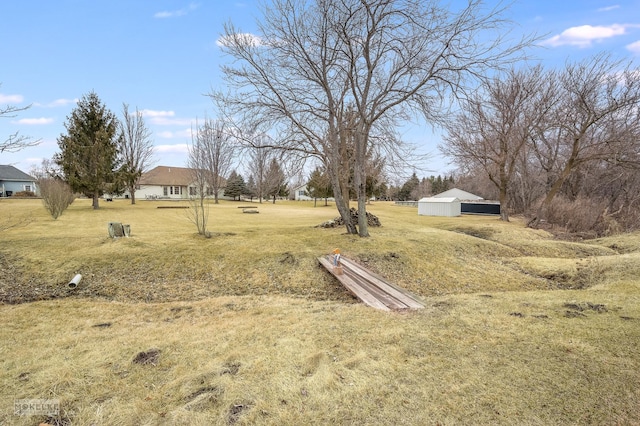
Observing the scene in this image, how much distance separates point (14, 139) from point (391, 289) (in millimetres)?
8293

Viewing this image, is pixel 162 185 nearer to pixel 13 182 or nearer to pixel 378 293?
pixel 13 182

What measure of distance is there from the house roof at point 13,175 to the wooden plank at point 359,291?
55213 mm

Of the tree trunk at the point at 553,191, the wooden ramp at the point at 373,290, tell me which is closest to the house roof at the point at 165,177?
the tree trunk at the point at 553,191

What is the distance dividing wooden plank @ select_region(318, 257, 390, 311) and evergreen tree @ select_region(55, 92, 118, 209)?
2336 cm

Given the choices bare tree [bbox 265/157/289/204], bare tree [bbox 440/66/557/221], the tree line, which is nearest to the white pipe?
bare tree [bbox 265/157/289/204]

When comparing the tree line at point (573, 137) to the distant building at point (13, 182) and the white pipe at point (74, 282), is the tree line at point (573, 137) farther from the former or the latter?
the distant building at point (13, 182)

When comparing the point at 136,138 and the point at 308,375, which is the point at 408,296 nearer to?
the point at 308,375

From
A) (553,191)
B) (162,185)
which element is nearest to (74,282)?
(553,191)

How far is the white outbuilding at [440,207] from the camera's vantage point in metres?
25.5

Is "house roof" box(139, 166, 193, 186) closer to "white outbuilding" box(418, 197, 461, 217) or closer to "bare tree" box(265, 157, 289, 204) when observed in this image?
"bare tree" box(265, 157, 289, 204)

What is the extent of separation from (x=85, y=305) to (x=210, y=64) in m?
8.43

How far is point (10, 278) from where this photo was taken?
7301 millimetres

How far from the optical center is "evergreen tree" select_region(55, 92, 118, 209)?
22719mm

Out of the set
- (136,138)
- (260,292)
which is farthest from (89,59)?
(136,138)
